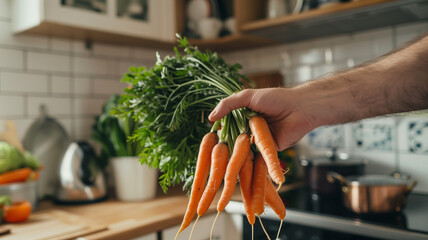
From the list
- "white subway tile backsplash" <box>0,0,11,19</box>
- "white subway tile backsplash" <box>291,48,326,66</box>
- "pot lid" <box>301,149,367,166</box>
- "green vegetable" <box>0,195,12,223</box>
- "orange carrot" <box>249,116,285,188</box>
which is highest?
"white subway tile backsplash" <box>0,0,11,19</box>

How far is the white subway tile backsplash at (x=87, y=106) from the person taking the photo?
6.26 feet

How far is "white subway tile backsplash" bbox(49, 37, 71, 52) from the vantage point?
5.92 feet

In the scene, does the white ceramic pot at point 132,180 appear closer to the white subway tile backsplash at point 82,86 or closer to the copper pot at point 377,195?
the white subway tile backsplash at point 82,86

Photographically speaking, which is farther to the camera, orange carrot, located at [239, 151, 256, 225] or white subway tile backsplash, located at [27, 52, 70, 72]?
→ white subway tile backsplash, located at [27, 52, 70, 72]

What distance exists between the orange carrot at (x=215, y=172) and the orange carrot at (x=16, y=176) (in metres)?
0.95

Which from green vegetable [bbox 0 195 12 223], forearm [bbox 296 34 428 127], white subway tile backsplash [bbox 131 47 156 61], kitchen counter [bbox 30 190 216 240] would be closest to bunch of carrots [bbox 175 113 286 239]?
forearm [bbox 296 34 428 127]

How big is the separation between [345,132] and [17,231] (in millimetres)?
1501

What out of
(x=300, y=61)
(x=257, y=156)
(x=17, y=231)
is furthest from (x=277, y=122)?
(x=300, y=61)

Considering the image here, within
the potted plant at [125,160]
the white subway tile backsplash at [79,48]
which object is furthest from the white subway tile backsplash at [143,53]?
the potted plant at [125,160]

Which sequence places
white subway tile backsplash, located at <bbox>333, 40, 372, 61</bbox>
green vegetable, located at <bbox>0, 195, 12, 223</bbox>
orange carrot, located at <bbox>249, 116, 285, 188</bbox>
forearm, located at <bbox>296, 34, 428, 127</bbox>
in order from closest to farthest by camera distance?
orange carrot, located at <bbox>249, 116, 285, 188</bbox> → forearm, located at <bbox>296, 34, 428, 127</bbox> → green vegetable, located at <bbox>0, 195, 12, 223</bbox> → white subway tile backsplash, located at <bbox>333, 40, 372, 61</bbox>

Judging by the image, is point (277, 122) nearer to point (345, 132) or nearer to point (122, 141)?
point (122, 141)

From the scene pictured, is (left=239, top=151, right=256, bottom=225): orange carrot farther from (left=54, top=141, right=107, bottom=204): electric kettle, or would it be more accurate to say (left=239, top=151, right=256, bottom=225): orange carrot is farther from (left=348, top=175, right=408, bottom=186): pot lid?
(left=54, top=141, right=107, bottom=204): electric kettle

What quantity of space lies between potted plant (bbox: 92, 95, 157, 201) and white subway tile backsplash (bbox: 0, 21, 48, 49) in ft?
1.40

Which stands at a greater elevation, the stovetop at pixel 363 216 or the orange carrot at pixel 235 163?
the orange carrot at pixel 235 163
